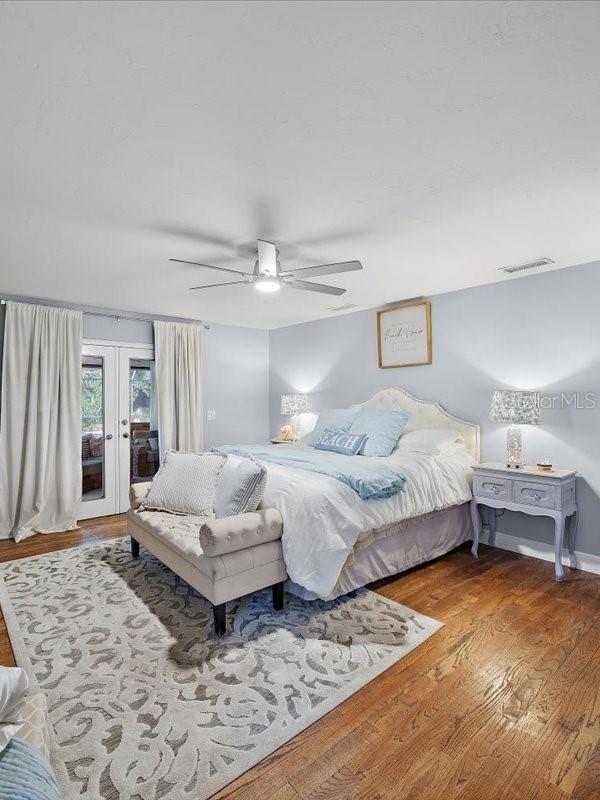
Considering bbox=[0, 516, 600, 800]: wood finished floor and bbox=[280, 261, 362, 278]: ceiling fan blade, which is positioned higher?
bbox=[280, 261, 362, 278]: ceiling fan blade

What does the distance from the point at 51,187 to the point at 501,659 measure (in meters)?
3.34

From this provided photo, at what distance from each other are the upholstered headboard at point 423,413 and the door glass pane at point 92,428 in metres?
3.04

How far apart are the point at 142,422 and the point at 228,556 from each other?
3241mm

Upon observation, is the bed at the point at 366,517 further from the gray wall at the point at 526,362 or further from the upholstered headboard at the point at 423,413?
the gray wall at the point at 526,362

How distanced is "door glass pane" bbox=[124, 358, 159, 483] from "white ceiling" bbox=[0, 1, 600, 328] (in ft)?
7.14

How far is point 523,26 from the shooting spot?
1.22 metres

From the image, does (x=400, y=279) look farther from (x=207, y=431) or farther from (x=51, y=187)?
(x=207, y=431)

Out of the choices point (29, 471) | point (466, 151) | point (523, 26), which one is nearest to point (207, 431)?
point (29, 471)

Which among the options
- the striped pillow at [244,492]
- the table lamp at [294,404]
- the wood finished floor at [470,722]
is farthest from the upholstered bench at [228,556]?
the table lamp at [294,404]

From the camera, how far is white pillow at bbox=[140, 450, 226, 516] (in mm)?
3113

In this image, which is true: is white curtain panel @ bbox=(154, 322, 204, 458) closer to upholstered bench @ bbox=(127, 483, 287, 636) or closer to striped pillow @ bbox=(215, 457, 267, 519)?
upholstered bench @ bbox=(127, 483, 287, 636)

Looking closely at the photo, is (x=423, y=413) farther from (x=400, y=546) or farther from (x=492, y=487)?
(x=400, y=546)

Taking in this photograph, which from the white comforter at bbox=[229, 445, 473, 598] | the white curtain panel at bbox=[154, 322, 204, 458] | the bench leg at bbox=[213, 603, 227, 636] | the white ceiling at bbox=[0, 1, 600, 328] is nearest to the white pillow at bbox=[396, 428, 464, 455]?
the white comforter at bbox=[229, 445, 473, 598]

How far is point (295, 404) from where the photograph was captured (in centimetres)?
552
